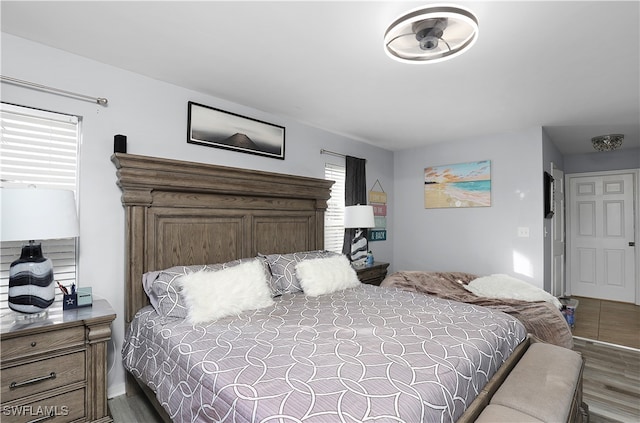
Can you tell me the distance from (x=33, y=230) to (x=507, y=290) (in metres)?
3.84

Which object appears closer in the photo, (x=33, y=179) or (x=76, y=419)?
(x=76, y=419)

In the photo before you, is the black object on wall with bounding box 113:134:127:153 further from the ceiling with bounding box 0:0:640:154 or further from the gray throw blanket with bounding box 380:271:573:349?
the gray throw blanket with bounding box 380:271:573:349

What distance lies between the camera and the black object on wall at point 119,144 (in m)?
2.31

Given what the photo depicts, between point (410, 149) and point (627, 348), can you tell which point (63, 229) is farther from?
point (627, 348)

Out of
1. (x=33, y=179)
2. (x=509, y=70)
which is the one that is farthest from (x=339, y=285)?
(x=33, y=179)

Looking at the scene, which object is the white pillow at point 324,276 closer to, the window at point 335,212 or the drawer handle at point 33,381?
the window at point 335,212

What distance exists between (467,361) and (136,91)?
9.53ft

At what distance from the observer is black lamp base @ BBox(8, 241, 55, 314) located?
1762 millimetres

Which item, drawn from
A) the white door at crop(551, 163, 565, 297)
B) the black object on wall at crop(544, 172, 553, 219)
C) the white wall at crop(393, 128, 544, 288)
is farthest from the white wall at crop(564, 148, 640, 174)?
the white wall at crop(393, 128, 544, 288)

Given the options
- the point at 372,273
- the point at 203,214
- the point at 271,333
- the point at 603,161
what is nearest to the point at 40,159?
the point at 203,214

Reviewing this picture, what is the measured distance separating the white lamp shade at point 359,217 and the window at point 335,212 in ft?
0.93

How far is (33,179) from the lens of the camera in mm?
2096

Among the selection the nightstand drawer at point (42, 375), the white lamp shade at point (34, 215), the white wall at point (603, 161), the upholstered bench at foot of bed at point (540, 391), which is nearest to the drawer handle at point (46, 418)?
the nightstand drawer at point (42, 375)

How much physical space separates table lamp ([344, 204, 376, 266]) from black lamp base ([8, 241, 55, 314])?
2883 mm
